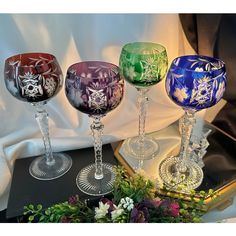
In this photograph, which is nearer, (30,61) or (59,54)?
(30,61)

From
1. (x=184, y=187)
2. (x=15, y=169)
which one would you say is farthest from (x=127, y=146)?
(x=15, y=169)

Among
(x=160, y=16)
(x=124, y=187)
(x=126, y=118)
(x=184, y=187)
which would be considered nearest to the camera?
(x=124, y=187)

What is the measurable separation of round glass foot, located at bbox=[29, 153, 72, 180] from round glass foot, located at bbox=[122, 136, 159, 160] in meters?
0.18

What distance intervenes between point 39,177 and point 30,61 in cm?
31

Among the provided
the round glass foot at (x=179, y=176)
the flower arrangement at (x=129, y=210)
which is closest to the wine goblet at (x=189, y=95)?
the round glass foot at (x=179, y=176)

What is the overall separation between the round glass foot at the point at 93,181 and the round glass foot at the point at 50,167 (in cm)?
6

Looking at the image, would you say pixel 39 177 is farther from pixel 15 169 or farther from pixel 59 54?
pixel 59 54

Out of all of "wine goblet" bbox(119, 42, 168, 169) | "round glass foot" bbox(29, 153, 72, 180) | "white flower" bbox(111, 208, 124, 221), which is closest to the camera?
"white flower" bbox(111, 208, 124, 221)

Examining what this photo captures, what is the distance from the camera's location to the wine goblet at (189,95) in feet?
1.97

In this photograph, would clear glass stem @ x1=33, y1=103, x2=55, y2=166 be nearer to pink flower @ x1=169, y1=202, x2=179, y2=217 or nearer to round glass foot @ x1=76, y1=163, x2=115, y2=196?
round glass foot @ x1=76, y1=163, x2=115, y2=196

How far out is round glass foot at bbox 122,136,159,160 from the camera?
0.85 meters

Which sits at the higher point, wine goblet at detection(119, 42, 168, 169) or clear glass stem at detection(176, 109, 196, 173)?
wine goblet at detection(119, 42, 168, 169)

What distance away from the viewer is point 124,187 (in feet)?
2.02

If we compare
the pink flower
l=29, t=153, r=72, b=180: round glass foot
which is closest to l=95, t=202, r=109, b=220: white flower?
the pink flower
